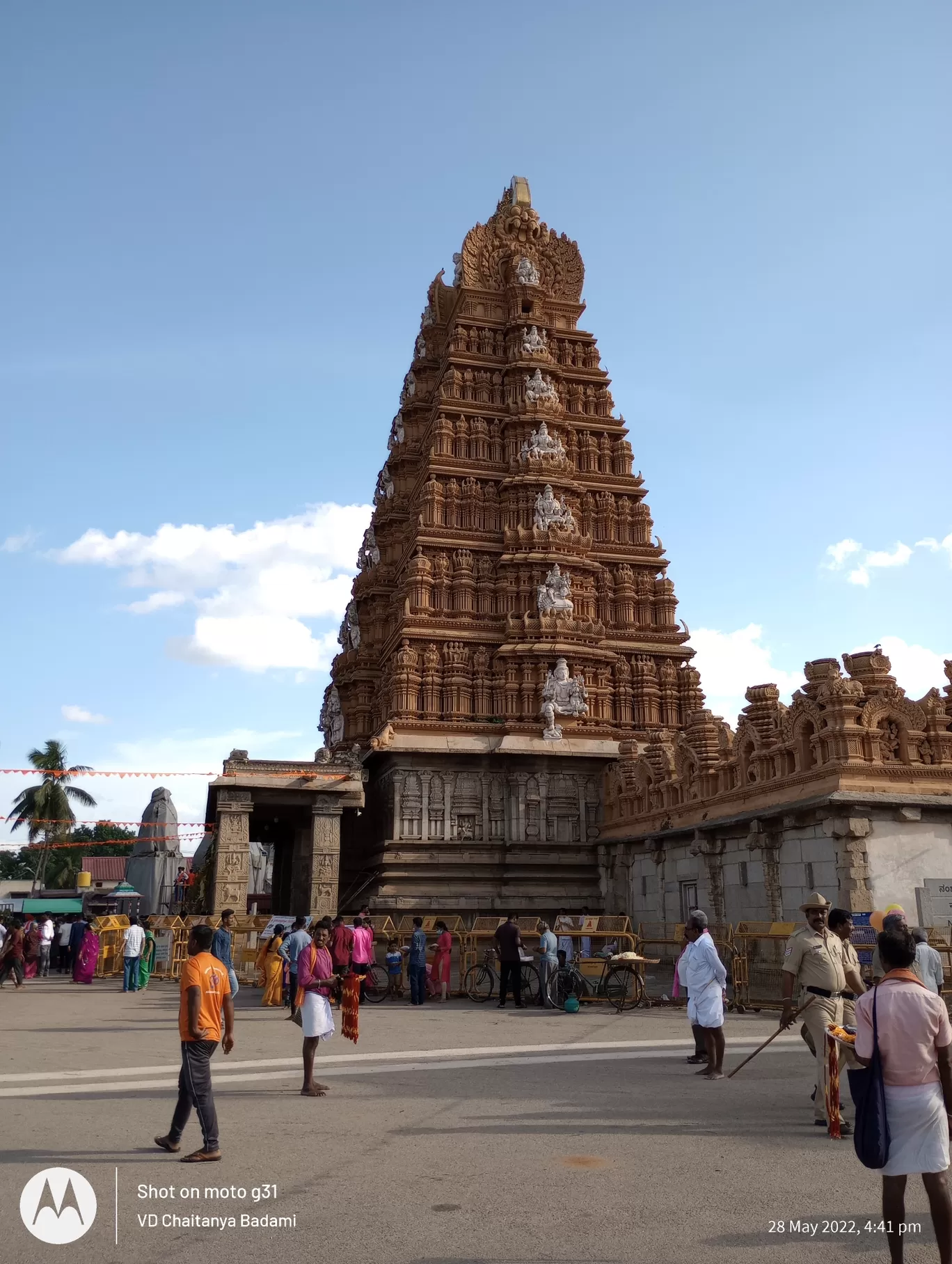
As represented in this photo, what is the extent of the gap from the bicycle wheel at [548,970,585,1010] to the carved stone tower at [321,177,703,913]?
11385mm

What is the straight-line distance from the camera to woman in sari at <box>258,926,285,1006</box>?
798 inches

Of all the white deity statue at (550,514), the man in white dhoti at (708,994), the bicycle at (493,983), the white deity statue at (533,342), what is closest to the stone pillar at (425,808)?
the bicycle at (493,983)

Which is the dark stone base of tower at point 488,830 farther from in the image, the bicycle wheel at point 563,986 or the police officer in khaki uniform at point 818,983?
the police officer in khaki uniform at point 818,983

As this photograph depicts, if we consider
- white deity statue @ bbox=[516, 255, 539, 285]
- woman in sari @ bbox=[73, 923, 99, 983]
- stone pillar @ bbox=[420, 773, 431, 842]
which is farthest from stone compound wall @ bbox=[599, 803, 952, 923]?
white deity statue @ bbox=[516, 255, 539, 285]

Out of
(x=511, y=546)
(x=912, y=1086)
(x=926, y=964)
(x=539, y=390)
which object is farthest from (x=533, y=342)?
(x=912, y=1086)

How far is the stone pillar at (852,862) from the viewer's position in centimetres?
1822

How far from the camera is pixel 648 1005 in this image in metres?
19.2

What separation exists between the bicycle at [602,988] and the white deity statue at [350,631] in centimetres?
2446

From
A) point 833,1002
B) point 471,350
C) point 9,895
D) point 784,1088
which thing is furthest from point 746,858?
point 9,895

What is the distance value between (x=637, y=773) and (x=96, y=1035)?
57.0 ft

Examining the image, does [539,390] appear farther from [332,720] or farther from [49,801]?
[49,801]

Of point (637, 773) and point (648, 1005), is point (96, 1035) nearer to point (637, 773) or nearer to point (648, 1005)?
point (648, 1005)

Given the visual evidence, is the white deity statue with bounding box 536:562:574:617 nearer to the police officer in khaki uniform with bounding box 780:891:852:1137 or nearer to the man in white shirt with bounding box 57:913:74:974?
the man in white shirt with bounding box 57:913:74:974

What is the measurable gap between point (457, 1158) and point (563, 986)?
12387 mm
